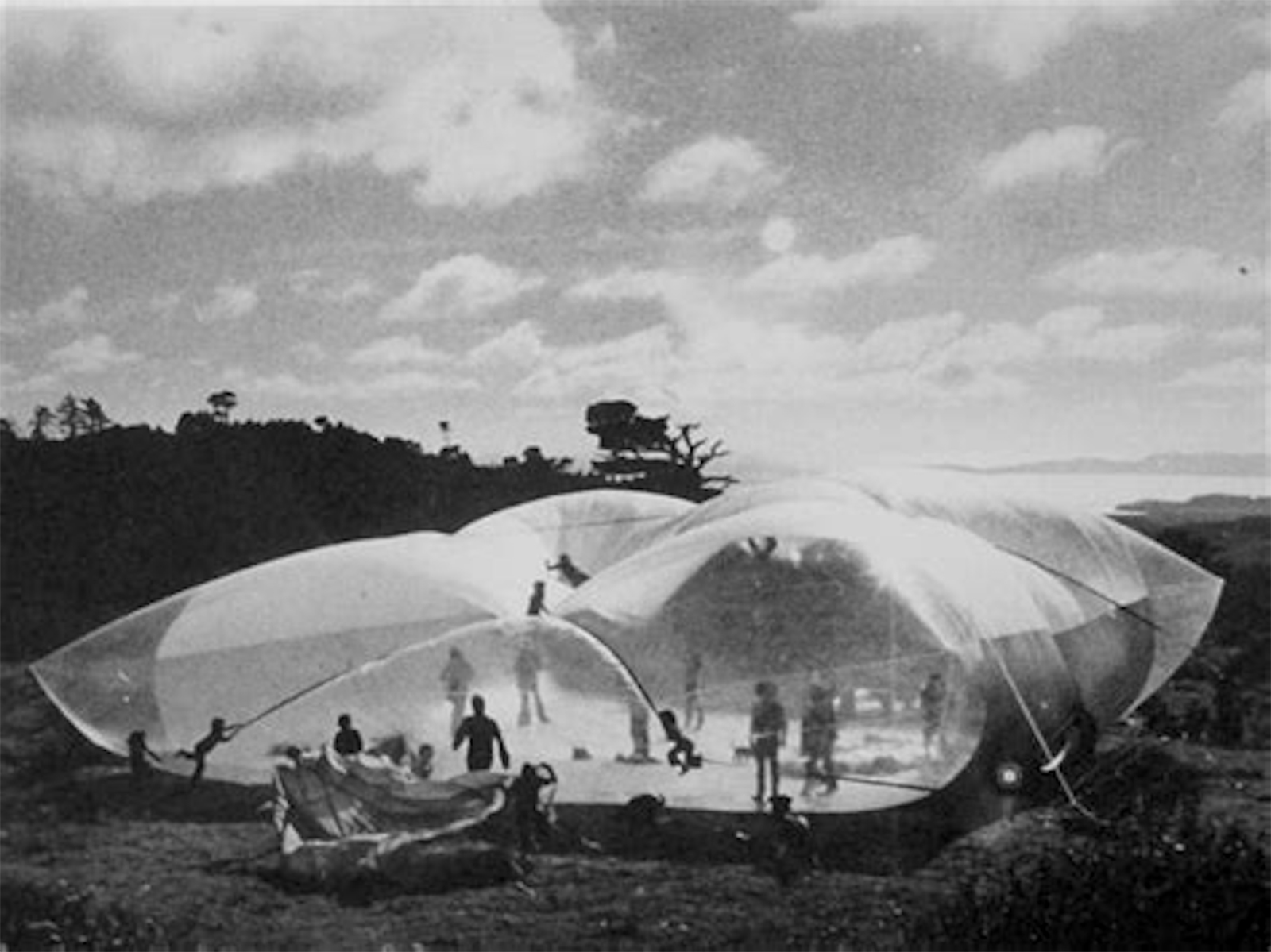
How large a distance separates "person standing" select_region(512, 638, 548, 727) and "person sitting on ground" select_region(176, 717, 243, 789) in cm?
99

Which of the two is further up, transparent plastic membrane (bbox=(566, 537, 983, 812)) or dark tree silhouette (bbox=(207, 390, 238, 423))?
dark tree silhouette (bbox=(207, 390, 238, 423))

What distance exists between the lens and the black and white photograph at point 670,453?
3.94 metres

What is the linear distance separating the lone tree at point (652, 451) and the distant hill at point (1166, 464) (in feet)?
2.84

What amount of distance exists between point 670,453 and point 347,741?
1416 millimetres

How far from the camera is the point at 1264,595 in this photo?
4.07m

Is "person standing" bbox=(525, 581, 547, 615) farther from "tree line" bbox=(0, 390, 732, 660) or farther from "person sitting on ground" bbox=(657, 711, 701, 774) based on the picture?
"person sitting on ground" bbox=(657, 711, 701, 774)

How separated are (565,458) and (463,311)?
1.92 feet

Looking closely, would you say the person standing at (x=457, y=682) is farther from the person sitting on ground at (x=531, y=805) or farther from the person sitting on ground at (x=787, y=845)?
the person sitting on ground at (x=787, y=845)

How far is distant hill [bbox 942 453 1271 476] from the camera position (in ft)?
13.2

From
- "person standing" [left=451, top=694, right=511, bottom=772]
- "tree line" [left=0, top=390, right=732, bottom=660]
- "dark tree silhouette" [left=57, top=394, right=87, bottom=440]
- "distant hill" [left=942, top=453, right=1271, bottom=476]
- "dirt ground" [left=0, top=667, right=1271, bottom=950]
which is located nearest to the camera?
"dirt ground" [left=0, top=667, right=1271, bottom=950]

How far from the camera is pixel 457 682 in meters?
4.26

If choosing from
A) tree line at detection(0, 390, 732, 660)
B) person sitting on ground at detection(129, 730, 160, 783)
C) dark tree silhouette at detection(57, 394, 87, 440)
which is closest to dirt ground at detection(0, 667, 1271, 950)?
person sitting on ground at detection(129, 730, 160, 783)

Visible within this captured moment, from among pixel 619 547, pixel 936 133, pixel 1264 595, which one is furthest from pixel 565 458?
pixel 1264 595

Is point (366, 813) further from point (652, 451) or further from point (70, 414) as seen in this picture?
point (70, 414)
